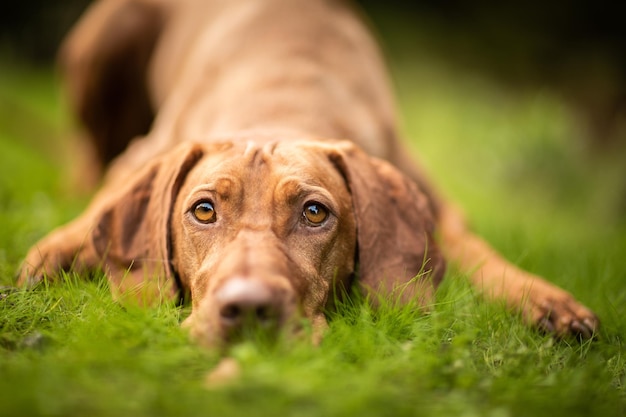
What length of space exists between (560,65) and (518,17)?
122cm

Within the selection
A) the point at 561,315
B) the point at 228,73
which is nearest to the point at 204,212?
the point at 561,315

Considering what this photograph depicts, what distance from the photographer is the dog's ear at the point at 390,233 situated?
3133 mm

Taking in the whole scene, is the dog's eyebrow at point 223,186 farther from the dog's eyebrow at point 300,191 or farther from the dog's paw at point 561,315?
the dog's paw at point 561,315

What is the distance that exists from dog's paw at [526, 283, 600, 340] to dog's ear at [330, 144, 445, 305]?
456 millimetres

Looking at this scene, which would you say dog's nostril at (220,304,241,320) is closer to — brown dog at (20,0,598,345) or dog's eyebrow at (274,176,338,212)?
brown dog at (20,0,598,345)

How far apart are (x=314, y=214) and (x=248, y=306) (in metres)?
0.70

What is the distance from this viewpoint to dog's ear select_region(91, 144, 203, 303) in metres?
3.10

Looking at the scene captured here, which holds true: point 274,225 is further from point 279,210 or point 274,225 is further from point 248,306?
point 248,306

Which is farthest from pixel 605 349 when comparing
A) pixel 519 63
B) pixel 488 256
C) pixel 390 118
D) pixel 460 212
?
pixel 519 63

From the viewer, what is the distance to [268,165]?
305 centimetres

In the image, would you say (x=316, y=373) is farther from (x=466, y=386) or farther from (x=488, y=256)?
(x=488, y=256)

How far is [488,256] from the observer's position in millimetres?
3799

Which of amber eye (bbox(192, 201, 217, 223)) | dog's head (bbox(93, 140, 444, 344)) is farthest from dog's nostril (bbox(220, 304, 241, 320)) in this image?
amber eye (bbox(192, 201, 217, 223))

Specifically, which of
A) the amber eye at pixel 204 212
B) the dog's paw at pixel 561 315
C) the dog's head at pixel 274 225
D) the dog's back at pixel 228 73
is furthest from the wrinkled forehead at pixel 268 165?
the dog's paw at pixel 561 315
